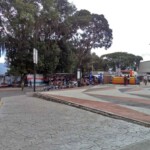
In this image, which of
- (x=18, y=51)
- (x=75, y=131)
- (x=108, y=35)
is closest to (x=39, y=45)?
(x=18, y=51)

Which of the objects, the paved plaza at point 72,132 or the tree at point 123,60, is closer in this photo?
the paved plaza at point 72,132

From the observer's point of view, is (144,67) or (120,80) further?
→ (144,67)

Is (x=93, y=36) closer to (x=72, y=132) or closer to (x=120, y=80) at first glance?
(x=120, y=80)

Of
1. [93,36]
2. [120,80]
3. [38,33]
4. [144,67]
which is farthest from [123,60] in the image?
[38,33]

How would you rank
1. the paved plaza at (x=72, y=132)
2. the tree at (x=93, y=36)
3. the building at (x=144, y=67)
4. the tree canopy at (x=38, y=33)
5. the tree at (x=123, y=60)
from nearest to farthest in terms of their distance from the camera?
the paved plaza at (x=72, y=132), the tree canopy at (x=38, y=33), the tree at (x=93, y=36), the tree at (x=123, y=60), the building at (x=144, y=67)

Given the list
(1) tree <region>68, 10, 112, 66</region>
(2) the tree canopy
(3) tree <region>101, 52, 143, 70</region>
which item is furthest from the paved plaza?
(3) tree <region>101, 52, 143, 70</region>

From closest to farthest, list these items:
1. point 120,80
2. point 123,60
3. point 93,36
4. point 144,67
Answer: point 120,80
point 93,36
point 123,60
point 144,67

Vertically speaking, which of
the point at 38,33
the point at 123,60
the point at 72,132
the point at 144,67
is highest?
the point at 38,33

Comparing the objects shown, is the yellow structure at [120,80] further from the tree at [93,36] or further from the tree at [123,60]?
the tree at [123,60]

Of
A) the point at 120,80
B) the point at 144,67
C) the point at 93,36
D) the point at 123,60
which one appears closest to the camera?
the point at 120,80

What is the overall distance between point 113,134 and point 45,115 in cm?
468

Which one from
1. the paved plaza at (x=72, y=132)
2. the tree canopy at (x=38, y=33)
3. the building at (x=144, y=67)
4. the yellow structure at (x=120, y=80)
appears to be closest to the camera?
the paved plaza at (x=72, y=132)

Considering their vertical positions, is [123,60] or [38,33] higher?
[38,33]

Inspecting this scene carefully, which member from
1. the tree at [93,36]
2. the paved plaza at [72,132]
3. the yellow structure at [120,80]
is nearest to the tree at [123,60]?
the tree at [93,36]
